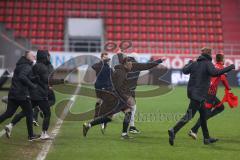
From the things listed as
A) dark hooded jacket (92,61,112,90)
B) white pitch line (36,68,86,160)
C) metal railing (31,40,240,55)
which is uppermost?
dark hooded jacket (92,61,112,90)

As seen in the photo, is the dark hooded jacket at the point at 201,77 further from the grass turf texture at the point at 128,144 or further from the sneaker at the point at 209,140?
the grass turf texture at the point at 128,144

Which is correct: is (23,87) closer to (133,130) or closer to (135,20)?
(133,130)

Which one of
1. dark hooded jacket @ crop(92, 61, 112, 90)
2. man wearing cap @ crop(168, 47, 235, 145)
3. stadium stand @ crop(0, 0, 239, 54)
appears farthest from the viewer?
stadium stand @ crop(0, 0, 239, 54)

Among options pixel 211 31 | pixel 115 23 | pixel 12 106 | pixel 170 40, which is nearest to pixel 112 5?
pixel 115 23

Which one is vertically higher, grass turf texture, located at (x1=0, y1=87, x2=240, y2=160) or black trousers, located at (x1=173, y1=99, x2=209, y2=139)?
black trousers, located at (x1=173, y1=99, x2=209, y2=139)

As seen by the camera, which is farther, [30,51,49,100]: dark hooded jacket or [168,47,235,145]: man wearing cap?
[30,51,49,100]: dark hooded jacket

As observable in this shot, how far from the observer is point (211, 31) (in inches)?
1559

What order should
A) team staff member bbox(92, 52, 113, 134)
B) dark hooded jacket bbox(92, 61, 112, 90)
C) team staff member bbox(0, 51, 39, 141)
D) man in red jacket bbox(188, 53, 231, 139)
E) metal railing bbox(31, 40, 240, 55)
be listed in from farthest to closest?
metal railing bbox(31, 40, 240, 55), dark hooded jacket bbox(92, 61, 112, 90), team staff member bbox(92, 52, 113, 134), man in red jacket bbox(188, 53, 231, 139), team staff member bbox(0, 51, 39, 141)

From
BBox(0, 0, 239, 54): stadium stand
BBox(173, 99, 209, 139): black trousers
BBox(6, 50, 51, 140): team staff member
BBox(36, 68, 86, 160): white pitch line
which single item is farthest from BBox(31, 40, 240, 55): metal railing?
BBox(173, 99, 209, 139): black trousers

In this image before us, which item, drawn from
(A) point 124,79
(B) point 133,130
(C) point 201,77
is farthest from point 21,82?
(C) point 201,77

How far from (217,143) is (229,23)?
103 feet

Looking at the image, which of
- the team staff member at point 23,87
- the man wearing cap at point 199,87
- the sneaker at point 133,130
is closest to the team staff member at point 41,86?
the team staff member at point 23,87

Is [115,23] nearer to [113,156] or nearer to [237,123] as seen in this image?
→ [237,123]

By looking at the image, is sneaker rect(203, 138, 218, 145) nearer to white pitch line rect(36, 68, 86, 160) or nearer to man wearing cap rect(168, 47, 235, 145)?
man wearing cap rect(168, 47, 235, 145)
